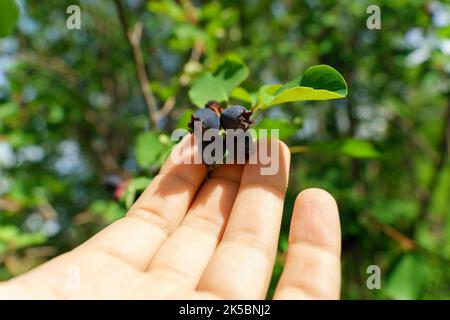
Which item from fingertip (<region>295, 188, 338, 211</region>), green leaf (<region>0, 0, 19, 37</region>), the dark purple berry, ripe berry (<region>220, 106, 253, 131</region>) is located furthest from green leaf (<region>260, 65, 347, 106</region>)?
green leaf (<region>0, 0, 19, 37</region>)

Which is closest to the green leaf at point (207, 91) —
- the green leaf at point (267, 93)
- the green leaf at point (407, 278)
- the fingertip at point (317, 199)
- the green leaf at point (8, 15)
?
the green leaf at point (267, 93)

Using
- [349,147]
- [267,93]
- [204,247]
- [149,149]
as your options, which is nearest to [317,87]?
[267,93]

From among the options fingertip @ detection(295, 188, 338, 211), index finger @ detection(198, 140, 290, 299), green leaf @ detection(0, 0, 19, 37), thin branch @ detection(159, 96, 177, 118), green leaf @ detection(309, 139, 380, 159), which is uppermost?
green leaf @ detection(0, 0, 19, 37)

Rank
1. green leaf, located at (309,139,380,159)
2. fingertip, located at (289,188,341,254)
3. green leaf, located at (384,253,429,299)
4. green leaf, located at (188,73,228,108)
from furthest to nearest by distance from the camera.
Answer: green leaf, located at (384,253,429,299)
green leaf, located at (309,139,380,159)
green leaf, located at (188,73,228,108)
fingertip, located at (289,188,341,254)

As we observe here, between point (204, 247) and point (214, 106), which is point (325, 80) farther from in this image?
point (204, 247)

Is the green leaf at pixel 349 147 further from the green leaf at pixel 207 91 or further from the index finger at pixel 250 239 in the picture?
the green leaf at pixel 207 91

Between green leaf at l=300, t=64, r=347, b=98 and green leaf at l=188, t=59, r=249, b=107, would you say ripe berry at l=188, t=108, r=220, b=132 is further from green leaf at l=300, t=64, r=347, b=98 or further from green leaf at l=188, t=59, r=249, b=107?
green leaf at l=300, t=64, r=347, b=98

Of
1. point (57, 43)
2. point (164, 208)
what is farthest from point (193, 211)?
point (57, 43)
